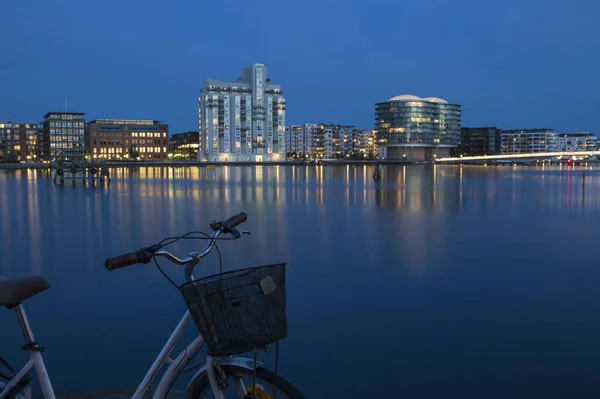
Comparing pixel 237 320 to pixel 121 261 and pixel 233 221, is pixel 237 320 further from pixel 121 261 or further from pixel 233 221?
pixel 233 221

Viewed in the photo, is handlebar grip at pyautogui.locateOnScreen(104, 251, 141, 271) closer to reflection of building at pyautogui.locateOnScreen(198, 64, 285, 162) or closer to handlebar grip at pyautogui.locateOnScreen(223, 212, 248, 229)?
handlebar grip at pyautogui.locateOnScreen(223, 212, 248, 229)

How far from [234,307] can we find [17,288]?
1.62m

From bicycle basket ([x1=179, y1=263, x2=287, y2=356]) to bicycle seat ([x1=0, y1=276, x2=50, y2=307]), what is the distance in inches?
50.9

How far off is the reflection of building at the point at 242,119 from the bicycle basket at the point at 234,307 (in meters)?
176

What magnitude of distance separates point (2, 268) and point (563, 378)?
12114mm

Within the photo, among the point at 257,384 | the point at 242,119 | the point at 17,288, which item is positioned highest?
the point at 242,119

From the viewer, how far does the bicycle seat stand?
370 centimetres

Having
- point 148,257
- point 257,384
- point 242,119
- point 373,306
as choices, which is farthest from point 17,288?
point 242,119

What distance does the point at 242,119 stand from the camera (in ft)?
590

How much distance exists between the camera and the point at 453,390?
623cm

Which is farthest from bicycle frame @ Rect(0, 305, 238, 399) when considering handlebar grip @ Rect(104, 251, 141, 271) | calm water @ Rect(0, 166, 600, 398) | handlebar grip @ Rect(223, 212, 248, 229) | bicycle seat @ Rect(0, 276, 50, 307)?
calm water @ Rect(0, 166, 600, 398)

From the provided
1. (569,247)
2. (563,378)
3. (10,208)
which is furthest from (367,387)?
(10,208)

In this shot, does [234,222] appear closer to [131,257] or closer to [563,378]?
[131,257]

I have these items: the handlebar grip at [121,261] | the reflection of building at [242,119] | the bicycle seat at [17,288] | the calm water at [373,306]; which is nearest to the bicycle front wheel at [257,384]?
the handlebar grip at [121,261]
